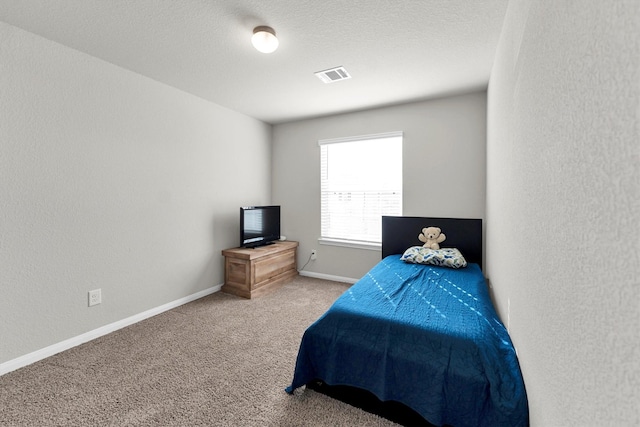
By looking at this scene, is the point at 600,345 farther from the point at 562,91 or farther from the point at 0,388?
the point at 0,388

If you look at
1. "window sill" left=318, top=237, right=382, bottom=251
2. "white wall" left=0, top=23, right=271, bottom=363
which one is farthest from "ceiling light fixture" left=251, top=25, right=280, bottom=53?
"window sill" left=318, top=237, right=382, bottom=251

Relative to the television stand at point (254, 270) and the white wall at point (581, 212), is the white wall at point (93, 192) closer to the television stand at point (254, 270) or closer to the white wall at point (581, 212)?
the television stand at point (254, 270)

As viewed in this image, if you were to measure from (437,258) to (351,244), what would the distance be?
55.2 inches

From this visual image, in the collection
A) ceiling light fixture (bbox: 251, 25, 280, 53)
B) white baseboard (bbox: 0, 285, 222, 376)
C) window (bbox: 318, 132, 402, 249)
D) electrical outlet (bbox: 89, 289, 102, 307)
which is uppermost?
ceiling light fixture (bbox: 251, 25, 280, 53)

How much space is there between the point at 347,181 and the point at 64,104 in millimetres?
3108

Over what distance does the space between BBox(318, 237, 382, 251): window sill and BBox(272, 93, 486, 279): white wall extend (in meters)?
0.06

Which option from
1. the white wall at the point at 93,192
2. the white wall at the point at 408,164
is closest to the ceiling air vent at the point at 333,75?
the white wall at the point at 408,164

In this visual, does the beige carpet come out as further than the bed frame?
No

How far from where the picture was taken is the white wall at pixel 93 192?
6.71 feet

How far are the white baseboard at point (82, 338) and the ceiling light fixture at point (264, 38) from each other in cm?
276

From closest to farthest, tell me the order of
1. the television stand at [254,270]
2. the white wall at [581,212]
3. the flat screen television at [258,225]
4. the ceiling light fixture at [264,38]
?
the white wall at [581,212], the ceiling light fixture at [264,38], the television stand at [254,270], the flat screen television at [258,225]

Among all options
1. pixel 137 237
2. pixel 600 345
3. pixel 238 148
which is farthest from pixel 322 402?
pixel 238 148

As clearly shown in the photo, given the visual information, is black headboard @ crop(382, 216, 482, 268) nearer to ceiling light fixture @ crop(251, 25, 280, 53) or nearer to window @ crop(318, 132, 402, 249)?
window @ crop(318, 132, 402, 249)

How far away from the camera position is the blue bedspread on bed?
1.30 meters
